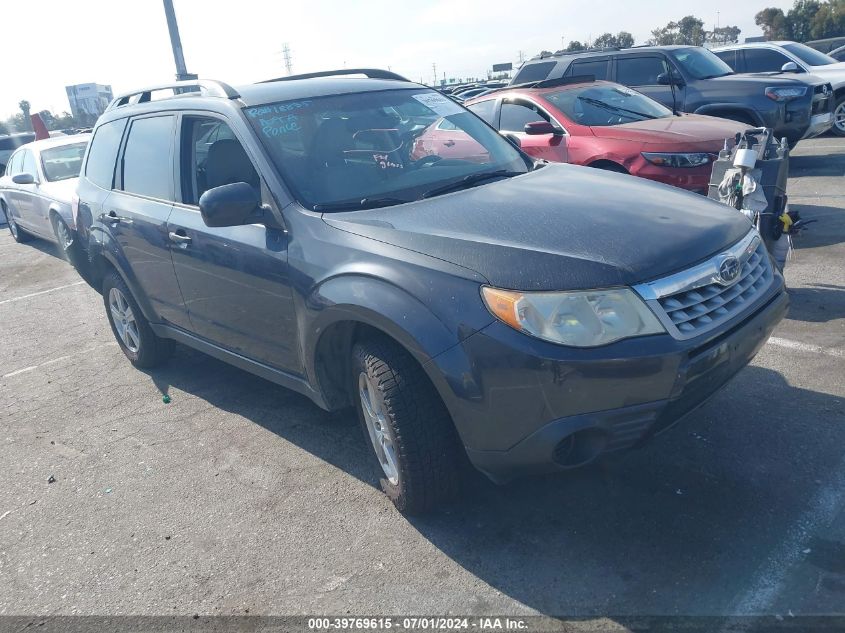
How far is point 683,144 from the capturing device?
22.9 ft

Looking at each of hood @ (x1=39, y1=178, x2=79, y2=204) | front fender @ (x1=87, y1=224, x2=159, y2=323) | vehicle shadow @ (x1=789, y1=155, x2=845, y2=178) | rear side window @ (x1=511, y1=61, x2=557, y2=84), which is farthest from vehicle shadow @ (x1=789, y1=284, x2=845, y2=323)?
hood @ (x1=39, y1=178, x2=79, y2=204)

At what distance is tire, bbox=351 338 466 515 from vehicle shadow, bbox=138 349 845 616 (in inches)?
7.9

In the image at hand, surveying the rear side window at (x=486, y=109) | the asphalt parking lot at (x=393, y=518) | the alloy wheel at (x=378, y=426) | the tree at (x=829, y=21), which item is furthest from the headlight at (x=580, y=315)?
the tree at (x=829, y=21)

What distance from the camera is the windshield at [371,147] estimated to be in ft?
12.1

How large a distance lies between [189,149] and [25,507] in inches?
83.9

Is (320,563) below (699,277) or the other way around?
below

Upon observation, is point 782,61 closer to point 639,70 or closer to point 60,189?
point 639,70

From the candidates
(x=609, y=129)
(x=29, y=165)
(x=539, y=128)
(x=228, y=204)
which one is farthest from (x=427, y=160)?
(x=29, y=165)

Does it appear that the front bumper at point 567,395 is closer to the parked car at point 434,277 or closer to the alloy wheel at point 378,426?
the parked car at point 434,277

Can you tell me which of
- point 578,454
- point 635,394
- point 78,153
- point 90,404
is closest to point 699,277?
point 635,394

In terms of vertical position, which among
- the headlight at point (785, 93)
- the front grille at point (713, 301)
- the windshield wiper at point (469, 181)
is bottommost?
the headlight at point (785, 93)

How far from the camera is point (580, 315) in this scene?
2.72 m

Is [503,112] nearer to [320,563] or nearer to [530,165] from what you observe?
[530,165]

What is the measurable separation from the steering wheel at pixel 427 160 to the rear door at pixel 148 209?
1.52 m
